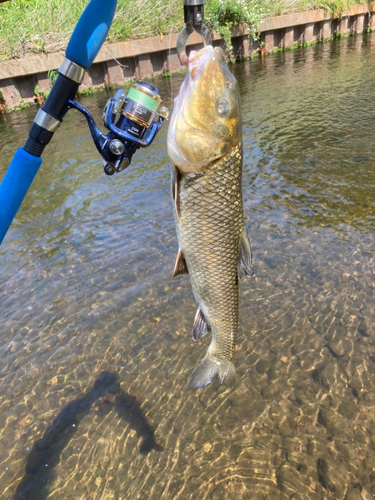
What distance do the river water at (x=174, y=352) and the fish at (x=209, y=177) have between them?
4.87 feet

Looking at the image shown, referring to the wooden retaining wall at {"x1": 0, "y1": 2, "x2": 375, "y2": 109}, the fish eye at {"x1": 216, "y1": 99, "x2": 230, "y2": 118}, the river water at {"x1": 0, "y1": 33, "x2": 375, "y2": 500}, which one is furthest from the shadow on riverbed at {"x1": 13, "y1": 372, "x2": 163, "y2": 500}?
the wooden retaining wall at {"x1": 0, "y1": 2, "x2": 375, "y2": 109}

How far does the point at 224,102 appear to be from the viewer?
2.09 meters

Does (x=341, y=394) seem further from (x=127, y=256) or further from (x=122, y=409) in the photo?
(x=127, y=256)

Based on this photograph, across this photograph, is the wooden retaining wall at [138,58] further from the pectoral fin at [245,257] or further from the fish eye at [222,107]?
the pectoral fin at [245,257]

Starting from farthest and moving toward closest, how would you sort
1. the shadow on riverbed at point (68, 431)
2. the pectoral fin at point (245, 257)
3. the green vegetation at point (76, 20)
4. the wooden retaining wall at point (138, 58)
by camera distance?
the green vegetation at point (76, 20) → the wooden retaining wall at point (138, 58) → the shadow on riverbed at point (68, 431) → the pectoral fin at point (245, 257)

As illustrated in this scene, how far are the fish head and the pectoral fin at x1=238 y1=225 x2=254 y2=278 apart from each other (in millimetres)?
515

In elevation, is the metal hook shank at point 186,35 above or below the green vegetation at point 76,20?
above

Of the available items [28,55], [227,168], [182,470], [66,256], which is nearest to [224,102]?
[227,168]

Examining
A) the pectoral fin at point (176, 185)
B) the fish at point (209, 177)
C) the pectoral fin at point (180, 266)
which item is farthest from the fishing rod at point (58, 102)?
the pectoral fin at point (180, 266)

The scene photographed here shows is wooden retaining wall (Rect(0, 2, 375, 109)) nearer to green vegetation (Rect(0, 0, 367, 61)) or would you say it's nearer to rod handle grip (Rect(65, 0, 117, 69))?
green vegetation (Rect(0, 0, 367, 61))

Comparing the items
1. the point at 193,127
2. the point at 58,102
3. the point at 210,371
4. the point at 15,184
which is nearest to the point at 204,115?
the point at 193,127

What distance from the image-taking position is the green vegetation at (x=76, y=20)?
14.0 m

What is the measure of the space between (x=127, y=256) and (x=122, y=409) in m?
2.39

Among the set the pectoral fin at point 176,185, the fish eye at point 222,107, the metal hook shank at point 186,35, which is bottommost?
the pectoral fin at point 176,185
